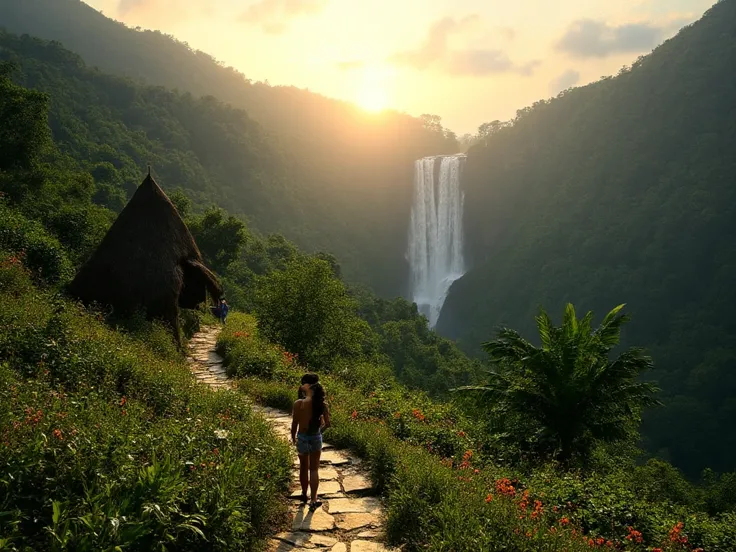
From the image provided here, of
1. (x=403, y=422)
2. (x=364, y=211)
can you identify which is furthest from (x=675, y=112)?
(x=403, y=422)

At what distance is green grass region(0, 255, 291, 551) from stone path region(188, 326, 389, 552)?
227 millimetres

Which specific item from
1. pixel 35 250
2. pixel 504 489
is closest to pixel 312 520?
pixel 504 489

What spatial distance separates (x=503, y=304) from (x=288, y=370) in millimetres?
56737

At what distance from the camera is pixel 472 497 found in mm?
4457

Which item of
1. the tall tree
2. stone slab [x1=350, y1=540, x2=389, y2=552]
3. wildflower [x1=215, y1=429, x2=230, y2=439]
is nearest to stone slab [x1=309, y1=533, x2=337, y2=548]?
stone slab [x1=350, y1=540, x2=389, y2=552]

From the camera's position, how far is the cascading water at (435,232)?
71375 millimetres

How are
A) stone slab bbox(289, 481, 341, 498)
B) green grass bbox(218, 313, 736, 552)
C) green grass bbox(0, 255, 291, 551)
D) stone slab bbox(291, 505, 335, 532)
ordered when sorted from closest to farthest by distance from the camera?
green grass bbox(0, 255, 291, 551) < green grass bbox(218, 313, 736, 552) < stone slab bbox(291, 505, 335, 532) < stone slab bbox(289, 481, 341, 498)

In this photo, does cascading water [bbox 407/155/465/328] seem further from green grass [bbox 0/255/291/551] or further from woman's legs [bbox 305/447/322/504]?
woman's legs [bbox 305/447/322/504]

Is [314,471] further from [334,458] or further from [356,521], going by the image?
[334,458]

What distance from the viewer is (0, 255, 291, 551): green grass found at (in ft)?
10.5

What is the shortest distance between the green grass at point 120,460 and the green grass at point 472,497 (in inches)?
49.7

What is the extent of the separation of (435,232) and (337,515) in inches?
2762

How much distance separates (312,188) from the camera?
7800 cm

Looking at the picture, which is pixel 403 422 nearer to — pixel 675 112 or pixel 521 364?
pixel 521 364
